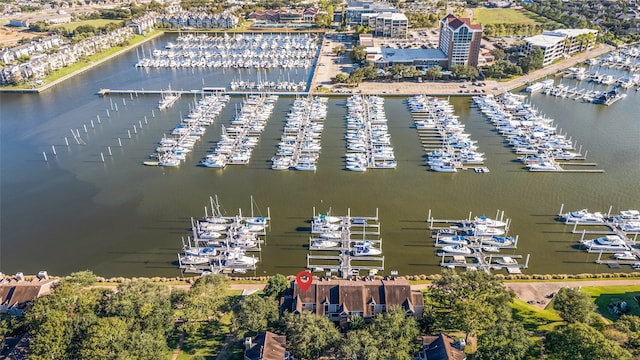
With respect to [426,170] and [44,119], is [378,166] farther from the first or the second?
[44,119]

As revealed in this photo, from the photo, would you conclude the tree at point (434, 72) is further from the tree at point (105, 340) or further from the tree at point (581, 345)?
the tree at point (105, 340)

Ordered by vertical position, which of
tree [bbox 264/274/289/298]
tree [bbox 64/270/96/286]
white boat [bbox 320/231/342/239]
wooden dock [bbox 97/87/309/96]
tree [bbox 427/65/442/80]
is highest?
tree [bbox 427/65/442/80]

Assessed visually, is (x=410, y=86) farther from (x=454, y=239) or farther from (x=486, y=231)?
(x=454, y=239)

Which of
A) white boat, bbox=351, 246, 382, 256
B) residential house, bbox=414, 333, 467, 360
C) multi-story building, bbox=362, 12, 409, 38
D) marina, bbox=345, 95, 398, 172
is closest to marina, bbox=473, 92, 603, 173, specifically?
marina, bbox=345, 95, 398, 172

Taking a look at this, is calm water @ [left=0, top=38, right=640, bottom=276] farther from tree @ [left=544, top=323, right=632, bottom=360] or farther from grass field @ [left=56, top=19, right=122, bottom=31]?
grass field @ [left=56, top=19, right=122, bottom=31]

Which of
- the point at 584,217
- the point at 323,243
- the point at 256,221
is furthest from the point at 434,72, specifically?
the point at 256,221

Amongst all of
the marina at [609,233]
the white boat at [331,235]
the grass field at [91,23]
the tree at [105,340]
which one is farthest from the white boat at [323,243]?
the grass field at [91,23]

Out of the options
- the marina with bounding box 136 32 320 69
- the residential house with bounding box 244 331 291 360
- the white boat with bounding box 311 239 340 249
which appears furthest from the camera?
the marina with bounding box 136 32 320 69
